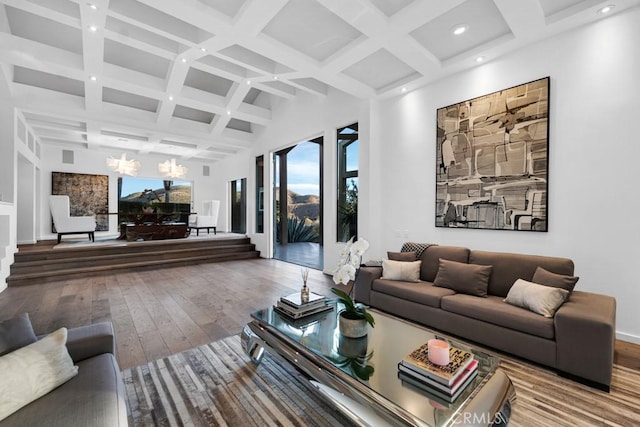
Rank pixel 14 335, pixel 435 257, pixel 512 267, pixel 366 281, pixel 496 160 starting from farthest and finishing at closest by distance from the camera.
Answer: pixel 366 281 < pixel 435 257 < pixel 496 160 < pixel 512 267 < pixel 14 335

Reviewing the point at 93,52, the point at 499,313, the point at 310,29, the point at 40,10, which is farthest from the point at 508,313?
the point at 93,52

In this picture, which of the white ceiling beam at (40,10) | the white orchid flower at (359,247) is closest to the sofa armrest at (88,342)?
the white orchid flower at (359,247)

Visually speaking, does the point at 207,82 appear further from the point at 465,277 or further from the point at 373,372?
the point at 373,372

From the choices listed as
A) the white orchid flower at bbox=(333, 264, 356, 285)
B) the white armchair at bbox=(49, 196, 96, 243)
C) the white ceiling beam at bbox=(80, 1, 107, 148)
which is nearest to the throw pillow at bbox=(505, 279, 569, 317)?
the white orchid flower at bbox=(333, 264, 356, 285)

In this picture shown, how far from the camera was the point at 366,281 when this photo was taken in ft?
12.7

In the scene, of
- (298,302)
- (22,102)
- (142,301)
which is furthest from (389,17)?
(22,102)

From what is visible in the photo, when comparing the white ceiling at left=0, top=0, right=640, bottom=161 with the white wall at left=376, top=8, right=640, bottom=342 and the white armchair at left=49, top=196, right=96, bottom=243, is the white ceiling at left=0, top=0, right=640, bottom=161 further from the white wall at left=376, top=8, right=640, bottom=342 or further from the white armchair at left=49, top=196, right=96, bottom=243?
the white armchair at left=49, top=196, right=96, bottom=243

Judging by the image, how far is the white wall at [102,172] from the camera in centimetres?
830

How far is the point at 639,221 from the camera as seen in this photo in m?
2.75

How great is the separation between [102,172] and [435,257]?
10431mm

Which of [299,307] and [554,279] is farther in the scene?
[554,279]

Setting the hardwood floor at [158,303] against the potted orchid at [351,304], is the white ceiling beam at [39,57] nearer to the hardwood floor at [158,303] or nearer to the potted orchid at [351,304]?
the hardwood floor at [158,303]

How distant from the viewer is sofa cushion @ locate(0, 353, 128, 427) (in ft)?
3.75

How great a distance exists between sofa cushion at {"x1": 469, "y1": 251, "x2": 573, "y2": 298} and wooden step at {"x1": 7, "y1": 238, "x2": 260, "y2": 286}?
6106 mm
